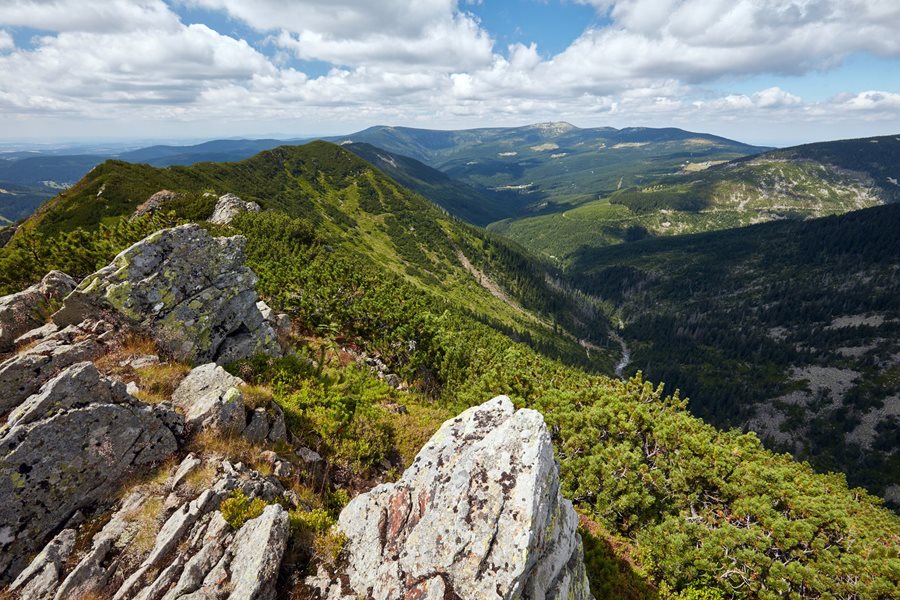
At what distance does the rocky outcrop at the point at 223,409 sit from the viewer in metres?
16.1

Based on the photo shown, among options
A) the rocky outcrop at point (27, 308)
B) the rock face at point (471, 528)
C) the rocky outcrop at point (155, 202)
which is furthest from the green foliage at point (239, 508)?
the rocky outcrop at point (155, 202)

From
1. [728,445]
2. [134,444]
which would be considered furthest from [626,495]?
[134,444]

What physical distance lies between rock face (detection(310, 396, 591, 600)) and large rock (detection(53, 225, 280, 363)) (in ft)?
49.7

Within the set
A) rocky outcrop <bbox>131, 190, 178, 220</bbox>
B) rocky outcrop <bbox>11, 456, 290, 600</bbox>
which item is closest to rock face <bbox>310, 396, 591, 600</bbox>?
rocky outcrop <bbox>11, 456, 290, 600</bbox>

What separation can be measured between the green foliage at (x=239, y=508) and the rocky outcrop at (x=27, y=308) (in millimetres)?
16659

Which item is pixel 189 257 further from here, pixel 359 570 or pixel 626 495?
pixel 626 495

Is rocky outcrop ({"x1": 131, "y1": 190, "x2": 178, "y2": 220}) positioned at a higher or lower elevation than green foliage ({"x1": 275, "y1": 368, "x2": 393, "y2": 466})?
higher

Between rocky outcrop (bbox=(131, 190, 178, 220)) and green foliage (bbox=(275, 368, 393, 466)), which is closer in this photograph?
green foliage (bbox=(275, 368, 393, 466))

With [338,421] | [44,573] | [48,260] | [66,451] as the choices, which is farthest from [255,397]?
[48,260]

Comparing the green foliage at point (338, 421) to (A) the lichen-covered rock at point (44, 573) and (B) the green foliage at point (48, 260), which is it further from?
(B) the green foliage at point (48, 260)

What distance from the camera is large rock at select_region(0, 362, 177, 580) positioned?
11555mm

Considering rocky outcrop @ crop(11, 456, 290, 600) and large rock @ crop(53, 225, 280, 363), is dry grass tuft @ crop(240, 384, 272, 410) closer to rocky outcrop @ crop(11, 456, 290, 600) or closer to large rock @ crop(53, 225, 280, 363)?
rocky outcrop @ crop(11, 456, 290, 600)

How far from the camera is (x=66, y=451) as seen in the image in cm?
1259

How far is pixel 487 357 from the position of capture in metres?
55.0
